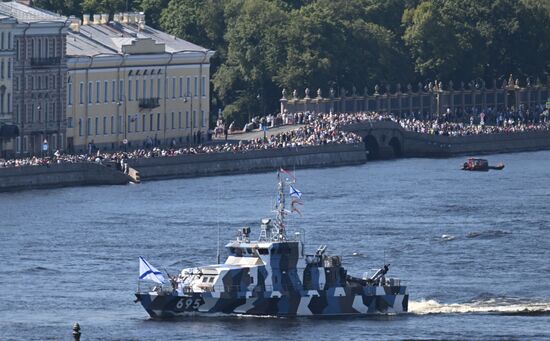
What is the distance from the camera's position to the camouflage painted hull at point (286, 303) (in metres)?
109

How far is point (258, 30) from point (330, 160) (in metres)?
23.8

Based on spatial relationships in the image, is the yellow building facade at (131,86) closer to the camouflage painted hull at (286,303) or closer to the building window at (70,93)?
the building window at (70,93)

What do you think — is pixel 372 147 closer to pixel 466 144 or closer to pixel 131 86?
pixel 466 144

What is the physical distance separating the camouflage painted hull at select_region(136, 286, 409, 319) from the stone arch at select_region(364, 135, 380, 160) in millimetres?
75717

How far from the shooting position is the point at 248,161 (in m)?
170

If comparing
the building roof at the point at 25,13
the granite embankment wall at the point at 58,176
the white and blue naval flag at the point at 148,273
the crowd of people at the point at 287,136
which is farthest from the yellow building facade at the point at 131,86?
the white and blue naval flag at the point at 148,273

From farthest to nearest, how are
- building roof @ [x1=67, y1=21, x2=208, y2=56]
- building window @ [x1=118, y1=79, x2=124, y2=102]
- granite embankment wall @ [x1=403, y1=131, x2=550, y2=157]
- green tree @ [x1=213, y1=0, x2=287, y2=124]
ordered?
green tree @ [x1=213, y1=0, x2=287, y2=124], granite embankment wall @ [x1=403, y1=131, x2=550, y2=157], building window @ [x1=118, y1=79, x2=124, y2=102], building roof @ [x1=67, y1=21, x2=208, y2=56]

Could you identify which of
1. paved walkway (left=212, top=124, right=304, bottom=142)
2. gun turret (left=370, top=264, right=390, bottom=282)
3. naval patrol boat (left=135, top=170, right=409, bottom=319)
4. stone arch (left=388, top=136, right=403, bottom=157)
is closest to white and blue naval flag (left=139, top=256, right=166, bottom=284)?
naval patrol boat (left=135, top=170, right=409, bottom=319)

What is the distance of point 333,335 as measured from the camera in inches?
4218

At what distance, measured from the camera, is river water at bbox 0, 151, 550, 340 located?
109 m

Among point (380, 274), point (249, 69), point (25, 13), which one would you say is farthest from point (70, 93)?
point (380, 274)

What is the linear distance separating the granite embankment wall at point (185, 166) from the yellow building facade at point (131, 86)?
647 centimetres

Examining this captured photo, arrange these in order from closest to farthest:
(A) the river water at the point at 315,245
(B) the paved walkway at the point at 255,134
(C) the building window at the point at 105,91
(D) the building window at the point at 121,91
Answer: (A) the river water at the point at 315,245 < (C) the building window at the point at 105,91 < (D) the building window at the point at 121,91 < (B) the paved walkway at the point at 255,134

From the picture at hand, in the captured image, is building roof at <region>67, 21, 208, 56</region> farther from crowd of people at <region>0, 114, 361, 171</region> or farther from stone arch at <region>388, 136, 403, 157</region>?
stone arch at <region>388, 136, 403, 157</region>
